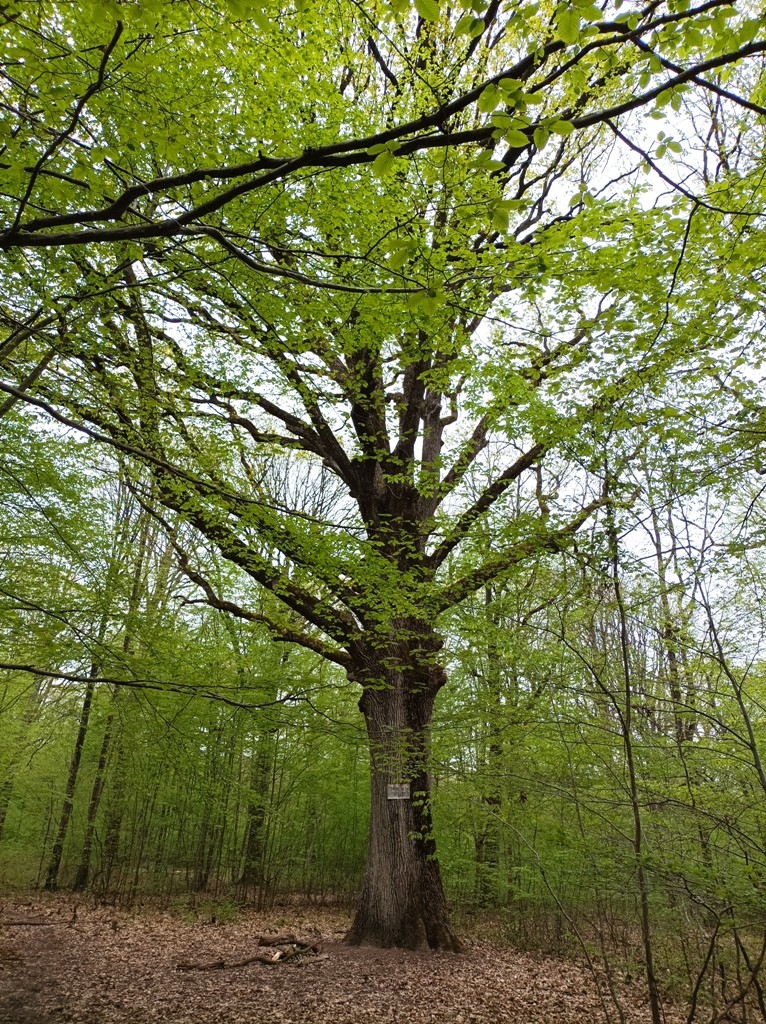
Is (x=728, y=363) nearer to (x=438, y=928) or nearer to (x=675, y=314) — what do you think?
(x=675, y=314)

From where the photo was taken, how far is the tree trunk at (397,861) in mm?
6668

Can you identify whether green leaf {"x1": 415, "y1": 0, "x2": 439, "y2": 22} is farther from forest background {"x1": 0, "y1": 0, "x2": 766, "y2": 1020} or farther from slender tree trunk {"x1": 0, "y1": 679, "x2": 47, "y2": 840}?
slender tree trunk {"x1": 0, "y1": 679, "x2": 47, "y2": 840}

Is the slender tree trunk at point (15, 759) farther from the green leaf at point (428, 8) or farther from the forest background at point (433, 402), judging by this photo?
the green leaf at point (428, 8)

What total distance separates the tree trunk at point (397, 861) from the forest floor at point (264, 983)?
0.71ft

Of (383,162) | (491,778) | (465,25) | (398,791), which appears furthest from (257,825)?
(465,25)

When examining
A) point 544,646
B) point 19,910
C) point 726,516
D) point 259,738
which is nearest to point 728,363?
point 726,516

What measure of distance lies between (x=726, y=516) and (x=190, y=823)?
11891 mm

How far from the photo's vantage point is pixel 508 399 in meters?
5.96

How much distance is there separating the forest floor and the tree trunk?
0.71 ft

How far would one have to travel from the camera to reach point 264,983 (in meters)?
5.67

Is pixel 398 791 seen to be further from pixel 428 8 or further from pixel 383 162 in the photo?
pixel 428 8

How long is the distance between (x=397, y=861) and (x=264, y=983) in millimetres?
1794

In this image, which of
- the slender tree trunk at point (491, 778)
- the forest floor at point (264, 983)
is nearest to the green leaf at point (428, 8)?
the slender tree trunk at point (491, 778)

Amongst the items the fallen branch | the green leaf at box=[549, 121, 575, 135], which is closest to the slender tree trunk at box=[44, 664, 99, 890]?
the fallen branch
